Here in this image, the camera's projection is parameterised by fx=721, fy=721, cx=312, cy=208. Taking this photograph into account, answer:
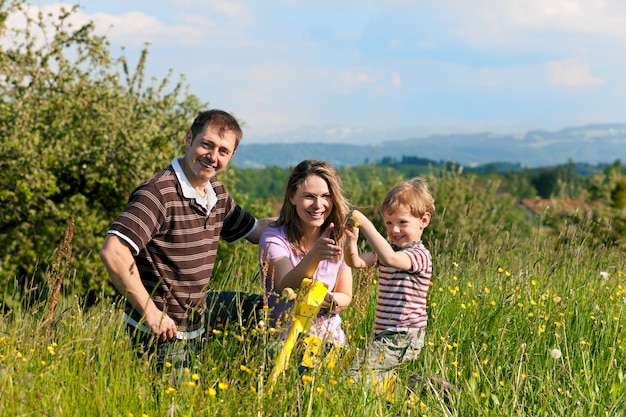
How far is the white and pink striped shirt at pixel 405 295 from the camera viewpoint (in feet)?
12.9

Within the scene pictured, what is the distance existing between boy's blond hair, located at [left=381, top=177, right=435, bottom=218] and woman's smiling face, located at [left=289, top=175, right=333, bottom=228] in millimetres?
324

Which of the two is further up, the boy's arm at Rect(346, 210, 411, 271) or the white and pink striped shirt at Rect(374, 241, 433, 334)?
the boy's arm at Rect(346, 210, 411, 271)

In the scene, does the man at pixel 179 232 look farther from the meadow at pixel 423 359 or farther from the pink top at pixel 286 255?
the pink top at pixel 286 255

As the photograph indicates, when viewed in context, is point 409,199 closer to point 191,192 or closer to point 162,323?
point 191,192

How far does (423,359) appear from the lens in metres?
4.19

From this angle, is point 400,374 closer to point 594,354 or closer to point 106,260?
point 594,354

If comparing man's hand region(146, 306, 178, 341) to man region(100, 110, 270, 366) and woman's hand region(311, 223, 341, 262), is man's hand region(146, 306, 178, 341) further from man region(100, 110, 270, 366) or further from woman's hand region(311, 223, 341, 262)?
woman's hand region(311, 223, 341, 262)

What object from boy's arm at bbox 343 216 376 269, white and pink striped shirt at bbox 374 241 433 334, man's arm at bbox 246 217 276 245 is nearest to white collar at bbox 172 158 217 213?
man's arm at bbox 246 217 276 245

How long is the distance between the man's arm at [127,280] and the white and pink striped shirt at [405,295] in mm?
1163

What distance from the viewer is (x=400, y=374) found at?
4.01m

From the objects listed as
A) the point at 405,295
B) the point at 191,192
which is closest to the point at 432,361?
the point at 405,295

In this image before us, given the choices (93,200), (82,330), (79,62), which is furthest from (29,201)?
(82,330)

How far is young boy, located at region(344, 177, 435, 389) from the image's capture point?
3828 mm

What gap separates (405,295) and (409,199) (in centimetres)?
53
